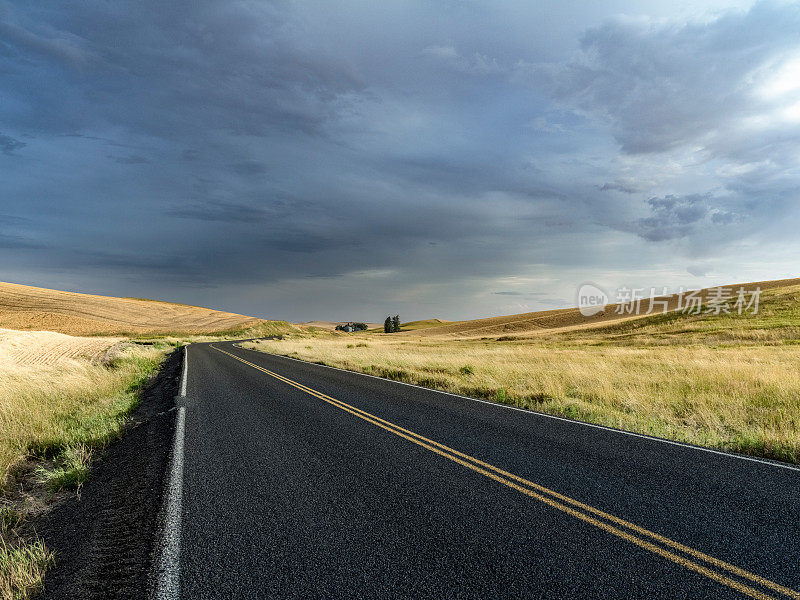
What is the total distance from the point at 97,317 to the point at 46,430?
283ft

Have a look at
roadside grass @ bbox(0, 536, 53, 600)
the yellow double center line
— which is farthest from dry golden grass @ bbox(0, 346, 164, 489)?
the yellow double center line

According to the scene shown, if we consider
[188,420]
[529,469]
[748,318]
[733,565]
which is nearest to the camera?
[733,565]

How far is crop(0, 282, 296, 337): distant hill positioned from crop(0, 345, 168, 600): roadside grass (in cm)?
6192

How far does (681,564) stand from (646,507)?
1227 millimetres

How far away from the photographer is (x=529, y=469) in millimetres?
5914

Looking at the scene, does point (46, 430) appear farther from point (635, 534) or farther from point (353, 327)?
point (353, 327)

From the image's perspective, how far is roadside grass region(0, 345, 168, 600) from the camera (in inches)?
154

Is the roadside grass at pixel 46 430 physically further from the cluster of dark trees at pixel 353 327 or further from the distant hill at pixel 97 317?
the cluster of dark trees at pixel 353 327

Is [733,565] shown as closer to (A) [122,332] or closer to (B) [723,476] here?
(B) [723,476]

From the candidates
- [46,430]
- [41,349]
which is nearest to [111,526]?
[46,430]

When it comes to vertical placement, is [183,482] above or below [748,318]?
below

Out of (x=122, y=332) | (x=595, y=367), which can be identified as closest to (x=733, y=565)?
(x=595, y=367)

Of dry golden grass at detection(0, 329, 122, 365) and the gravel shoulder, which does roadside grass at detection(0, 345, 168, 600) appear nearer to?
the gravel shoulder

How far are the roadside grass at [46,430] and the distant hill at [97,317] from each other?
61922 millimetres
